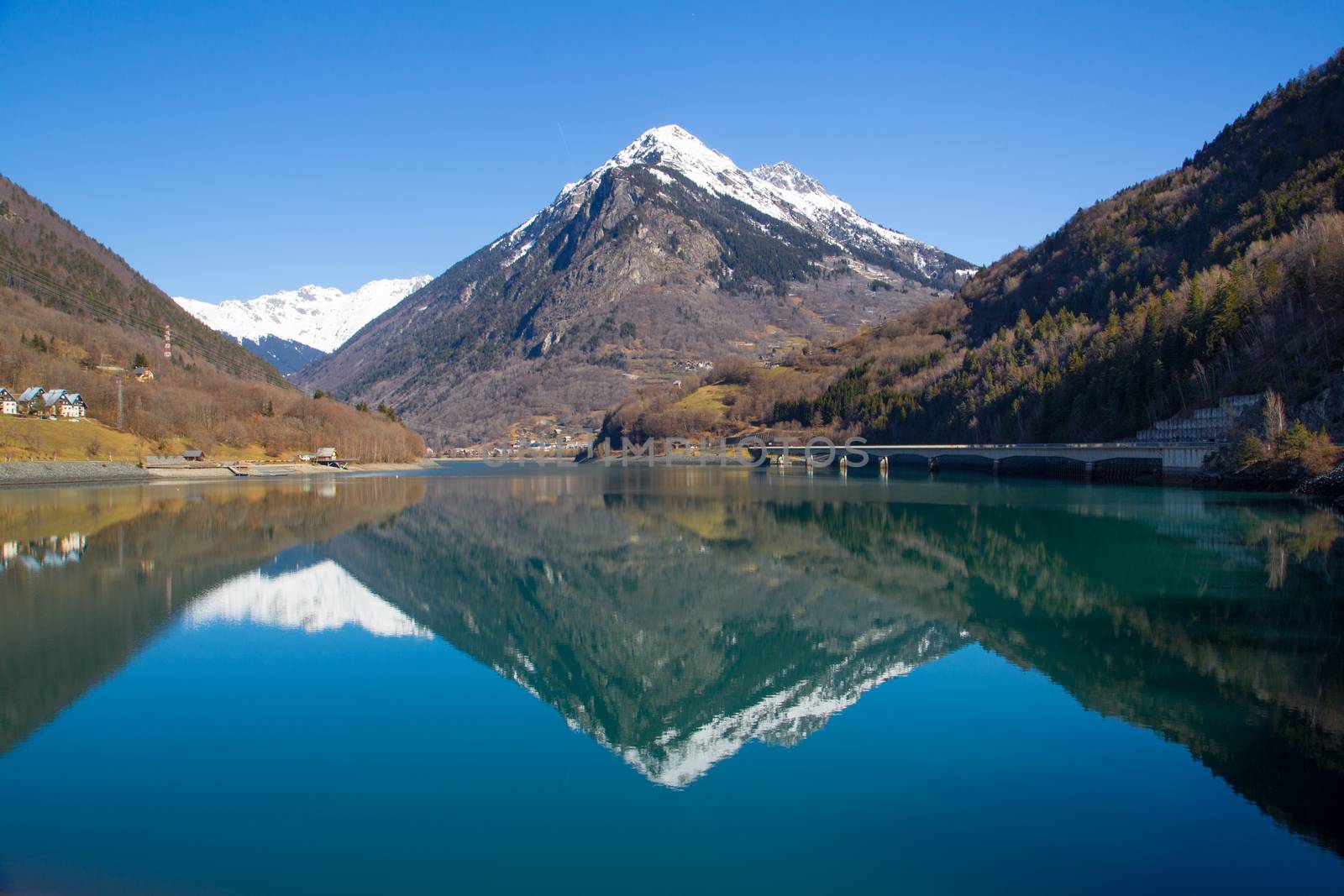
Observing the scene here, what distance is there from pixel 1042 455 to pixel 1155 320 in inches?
460

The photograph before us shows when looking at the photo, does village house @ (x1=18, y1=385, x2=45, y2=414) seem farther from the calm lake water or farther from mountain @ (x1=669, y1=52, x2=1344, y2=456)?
mountain @ (x1=669, y1=52, x2=1344, y2=456)

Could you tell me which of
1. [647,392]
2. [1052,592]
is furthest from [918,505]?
[647,392]

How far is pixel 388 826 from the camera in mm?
7309

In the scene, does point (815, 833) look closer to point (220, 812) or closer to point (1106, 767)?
point (1106, 767)

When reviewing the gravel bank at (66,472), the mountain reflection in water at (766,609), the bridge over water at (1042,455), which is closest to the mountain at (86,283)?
the gravel bank at (66,472)

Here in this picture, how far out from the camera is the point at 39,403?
230 ft

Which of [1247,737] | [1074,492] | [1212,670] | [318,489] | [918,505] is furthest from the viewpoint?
[318,489]

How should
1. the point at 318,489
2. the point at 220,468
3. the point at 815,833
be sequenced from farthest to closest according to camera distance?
1. the point at 220,468
2. the point at 318,489
3. the point at 815,833

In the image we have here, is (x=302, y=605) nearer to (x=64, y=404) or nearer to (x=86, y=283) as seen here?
(x=64, y=404)

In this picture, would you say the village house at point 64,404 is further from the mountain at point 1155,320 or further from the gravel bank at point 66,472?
the mountain at point 1155,320

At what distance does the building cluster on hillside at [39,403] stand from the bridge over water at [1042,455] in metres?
67.1

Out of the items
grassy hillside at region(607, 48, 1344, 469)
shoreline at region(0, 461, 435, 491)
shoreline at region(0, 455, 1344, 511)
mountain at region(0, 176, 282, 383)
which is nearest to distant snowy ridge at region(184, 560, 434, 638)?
shoreline at region(0, 455, 1344, 511)

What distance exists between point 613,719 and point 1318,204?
73.0 m

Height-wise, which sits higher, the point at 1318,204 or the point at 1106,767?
the point at 1318,204
